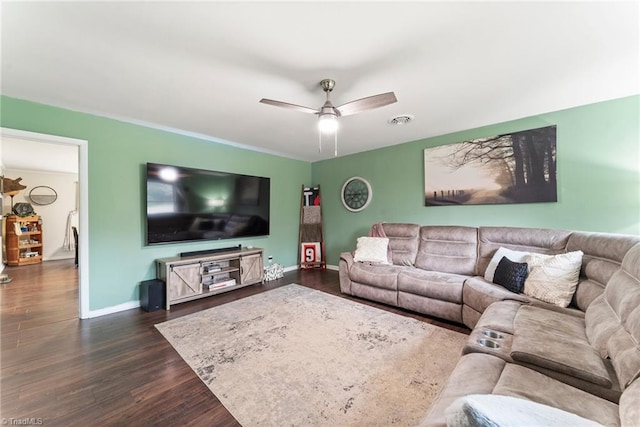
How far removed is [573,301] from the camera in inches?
81.4

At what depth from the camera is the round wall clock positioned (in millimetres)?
4583

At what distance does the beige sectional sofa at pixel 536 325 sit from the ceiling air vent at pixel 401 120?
1.62 m

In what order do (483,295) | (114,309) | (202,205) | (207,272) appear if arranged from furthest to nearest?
(202,205)
(207,272)
(114,309)
(483,295)

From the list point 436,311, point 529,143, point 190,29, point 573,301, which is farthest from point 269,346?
point 529,143

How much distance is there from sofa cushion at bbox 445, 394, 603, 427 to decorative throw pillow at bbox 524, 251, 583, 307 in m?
1.97

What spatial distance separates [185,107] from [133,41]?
3.54 feet

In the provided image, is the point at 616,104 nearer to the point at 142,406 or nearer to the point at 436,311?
the point at 436,311

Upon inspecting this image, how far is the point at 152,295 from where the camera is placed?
117 inches

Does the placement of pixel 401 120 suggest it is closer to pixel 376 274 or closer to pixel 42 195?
pixel 376 274

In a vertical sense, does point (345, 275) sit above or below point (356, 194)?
below

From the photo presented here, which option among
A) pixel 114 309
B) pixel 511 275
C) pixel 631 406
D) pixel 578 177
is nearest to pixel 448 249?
pixel 511 275

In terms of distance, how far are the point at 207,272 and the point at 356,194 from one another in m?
2.93

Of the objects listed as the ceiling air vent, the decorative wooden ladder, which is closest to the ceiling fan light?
the ceiling air vent

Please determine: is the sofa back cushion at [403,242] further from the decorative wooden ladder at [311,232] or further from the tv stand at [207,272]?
the tv stand at [207,272]
